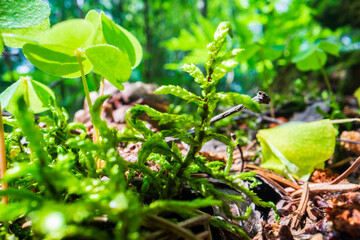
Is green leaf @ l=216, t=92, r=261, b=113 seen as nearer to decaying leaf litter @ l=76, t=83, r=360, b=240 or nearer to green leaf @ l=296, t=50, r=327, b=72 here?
decaying leaf litter @ l=76, t=83, r=360, b=240

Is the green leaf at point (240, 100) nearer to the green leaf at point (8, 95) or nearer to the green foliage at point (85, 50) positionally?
the green foliage at point (85, 50)

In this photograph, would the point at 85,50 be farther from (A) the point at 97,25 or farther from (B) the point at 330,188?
(B) the point at 330,188

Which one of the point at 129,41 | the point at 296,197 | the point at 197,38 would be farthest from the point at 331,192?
the point at 197,38

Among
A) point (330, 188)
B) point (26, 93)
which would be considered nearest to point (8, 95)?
point (26, 93)

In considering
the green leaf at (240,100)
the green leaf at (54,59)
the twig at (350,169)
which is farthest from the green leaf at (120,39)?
the twig at (350,169)

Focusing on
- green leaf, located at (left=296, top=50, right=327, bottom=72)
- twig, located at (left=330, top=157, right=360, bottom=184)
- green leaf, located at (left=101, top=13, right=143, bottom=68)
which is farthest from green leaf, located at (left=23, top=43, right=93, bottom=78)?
green leaf, located at (left=296, top=50, right=327, bottom=72)
